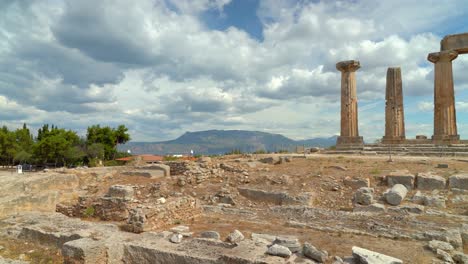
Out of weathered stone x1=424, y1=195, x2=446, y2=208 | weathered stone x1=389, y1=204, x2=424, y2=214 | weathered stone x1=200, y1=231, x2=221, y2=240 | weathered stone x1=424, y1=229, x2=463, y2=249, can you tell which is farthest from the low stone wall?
weathered stone x1=424, y1=229, x2=463, y2=249

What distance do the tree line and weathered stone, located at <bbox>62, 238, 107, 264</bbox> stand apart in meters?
30.2

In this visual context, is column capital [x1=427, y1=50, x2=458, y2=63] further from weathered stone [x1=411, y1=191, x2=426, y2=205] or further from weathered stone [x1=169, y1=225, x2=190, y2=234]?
weathered stone [x1=169, y1=225, x2=190, y2=234]

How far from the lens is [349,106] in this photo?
90.9 feet

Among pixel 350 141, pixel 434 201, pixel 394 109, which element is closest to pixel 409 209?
pixel 434 201

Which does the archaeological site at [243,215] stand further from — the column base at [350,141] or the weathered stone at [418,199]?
the column base at [350,141]

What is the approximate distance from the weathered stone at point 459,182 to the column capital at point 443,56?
50.7 feet

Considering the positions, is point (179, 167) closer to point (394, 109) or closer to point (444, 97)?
point (394, 109)

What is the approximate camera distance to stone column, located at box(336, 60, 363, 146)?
90.3 ft

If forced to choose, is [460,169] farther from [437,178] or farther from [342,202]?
[342,202]

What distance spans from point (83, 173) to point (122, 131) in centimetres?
3349

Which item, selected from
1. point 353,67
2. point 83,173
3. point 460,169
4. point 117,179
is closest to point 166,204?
point 117,179

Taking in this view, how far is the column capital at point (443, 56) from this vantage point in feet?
78.1

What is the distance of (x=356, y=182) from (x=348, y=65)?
1689 cm

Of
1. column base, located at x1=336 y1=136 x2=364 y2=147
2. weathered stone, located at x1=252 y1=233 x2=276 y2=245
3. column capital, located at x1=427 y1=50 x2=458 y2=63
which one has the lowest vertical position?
weathered stone, located at x1=252 y1=233 x2=276 y2=245
